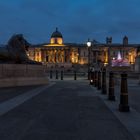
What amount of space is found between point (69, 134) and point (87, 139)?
1.96 feet

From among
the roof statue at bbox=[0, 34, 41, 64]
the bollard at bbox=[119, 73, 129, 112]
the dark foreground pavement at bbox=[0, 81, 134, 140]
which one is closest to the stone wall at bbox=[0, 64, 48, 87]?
the roof statue at bbox=[0, 34, 41, 64]

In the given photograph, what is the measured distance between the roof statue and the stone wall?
829 mm

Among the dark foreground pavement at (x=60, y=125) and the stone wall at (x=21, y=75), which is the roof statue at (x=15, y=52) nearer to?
the stone wall at (x=21, y=75)

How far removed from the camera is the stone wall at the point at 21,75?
2723cm

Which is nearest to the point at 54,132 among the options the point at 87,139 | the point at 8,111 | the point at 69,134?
the point at 69,134

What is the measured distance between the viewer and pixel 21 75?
29609 millimetres

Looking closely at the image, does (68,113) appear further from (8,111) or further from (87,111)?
(8,111)

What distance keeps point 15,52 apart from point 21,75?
11.5 ft

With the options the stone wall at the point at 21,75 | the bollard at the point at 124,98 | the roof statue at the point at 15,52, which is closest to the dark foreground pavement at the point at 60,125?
the bollard at the point at 124,98

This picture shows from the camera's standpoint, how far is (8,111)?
41.8 feet

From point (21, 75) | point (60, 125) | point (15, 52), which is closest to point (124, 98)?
point (60, 125)

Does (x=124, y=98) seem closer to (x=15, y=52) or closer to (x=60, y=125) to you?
(x=60, y=125)

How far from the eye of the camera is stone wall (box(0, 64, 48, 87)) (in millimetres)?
27234

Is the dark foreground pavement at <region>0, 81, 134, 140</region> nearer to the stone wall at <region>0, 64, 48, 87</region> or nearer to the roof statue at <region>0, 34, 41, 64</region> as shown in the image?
the stone wall at <region>0, 64, 48, 87</region>
